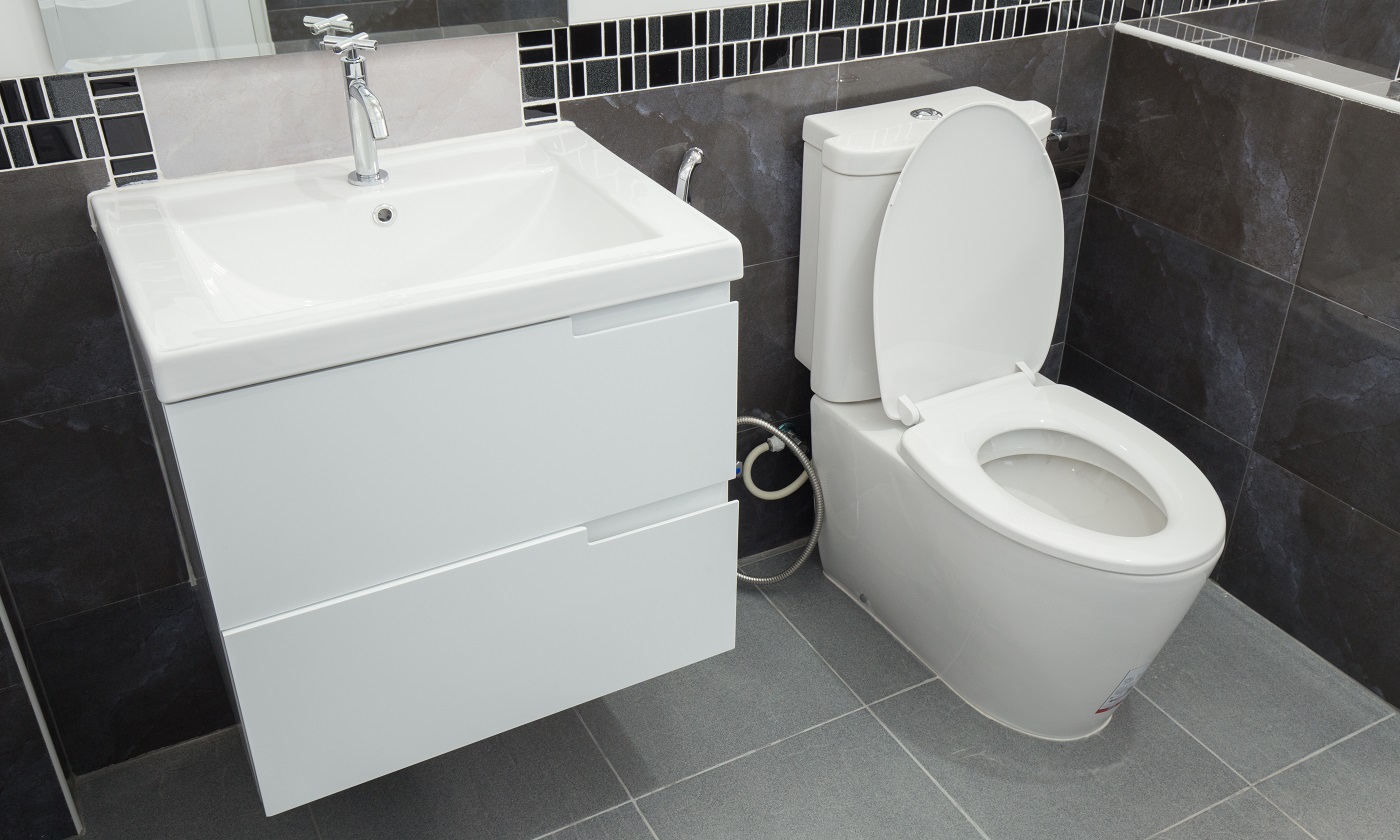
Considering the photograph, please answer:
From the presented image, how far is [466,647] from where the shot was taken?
4.24ft

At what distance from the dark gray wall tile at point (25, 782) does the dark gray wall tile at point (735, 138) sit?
1.00 m

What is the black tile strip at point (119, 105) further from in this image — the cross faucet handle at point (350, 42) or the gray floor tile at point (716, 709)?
the gray floor tile at point (716, 709)

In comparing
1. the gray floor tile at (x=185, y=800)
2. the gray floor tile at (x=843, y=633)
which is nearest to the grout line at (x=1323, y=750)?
the gray floor tile at (x=843, y=633)

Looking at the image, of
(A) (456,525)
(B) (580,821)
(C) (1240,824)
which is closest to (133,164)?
(A) (456,525)

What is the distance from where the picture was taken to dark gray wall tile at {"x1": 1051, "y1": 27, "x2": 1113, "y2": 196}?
1923 millimetres

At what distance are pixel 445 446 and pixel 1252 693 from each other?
1.33 meters

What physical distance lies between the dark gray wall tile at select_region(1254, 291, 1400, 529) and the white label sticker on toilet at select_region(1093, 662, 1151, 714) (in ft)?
1.43

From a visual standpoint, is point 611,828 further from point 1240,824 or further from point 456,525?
point 1240,824

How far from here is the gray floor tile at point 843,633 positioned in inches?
72.7

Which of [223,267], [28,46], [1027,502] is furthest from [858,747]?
[28,46]

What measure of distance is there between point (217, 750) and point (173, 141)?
2.88 ft

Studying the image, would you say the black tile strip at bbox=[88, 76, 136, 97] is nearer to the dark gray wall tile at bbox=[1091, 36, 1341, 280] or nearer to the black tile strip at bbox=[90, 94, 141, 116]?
the black tile strip at bbox=[90, 94, 141, 116]

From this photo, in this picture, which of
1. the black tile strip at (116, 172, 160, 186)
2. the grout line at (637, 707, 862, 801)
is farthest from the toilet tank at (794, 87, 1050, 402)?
the black tile strip at (116, 172, 160, 186)

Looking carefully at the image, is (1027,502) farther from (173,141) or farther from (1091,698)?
(173,141)
